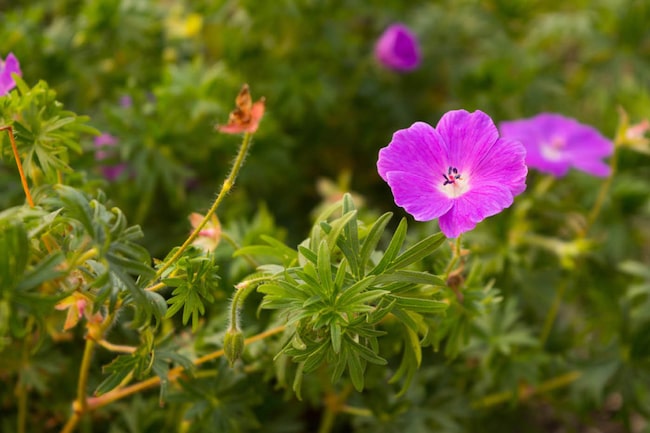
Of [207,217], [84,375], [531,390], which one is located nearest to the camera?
[207,217]

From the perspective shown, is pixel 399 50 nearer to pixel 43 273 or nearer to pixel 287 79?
pixel 287 79

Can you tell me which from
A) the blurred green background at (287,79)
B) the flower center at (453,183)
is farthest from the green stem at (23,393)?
the flower center at (453,183)

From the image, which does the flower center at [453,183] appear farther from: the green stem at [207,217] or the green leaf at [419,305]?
the green stem at [207,217]

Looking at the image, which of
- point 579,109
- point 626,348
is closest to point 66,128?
point 626,348

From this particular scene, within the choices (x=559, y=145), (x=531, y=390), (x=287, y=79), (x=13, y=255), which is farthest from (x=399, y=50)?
(x=13, y=255)

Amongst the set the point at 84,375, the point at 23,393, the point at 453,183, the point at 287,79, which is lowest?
the point at 23,393

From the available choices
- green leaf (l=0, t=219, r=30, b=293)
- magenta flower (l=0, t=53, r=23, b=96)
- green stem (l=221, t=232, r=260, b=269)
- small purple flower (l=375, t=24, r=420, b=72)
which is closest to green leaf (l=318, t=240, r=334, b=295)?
green stem (l=221, t=232, r=260, b=269)

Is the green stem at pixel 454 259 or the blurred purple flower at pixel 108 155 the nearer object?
the green stem at pixel 454 259
